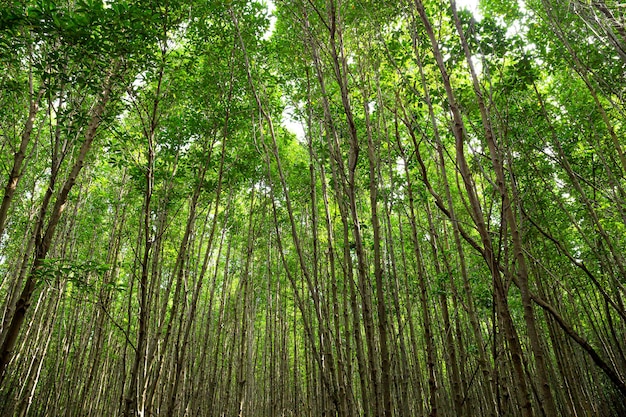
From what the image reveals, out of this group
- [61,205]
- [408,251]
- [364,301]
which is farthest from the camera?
[408,251]

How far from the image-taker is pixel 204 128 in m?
4.82

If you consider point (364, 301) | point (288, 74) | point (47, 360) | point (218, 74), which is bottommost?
point (364, 301)

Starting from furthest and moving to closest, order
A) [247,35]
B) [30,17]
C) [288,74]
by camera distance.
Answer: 1. [288,74]
2. [247,35]
3. [30,17]

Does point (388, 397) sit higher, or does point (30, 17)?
point (30, 17)

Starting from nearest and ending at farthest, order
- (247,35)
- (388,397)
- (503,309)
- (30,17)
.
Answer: (503,309)
(388,397)
(30,17)
(247,35)

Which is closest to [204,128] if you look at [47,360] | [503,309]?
[503,309]

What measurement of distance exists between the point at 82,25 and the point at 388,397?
313 cm

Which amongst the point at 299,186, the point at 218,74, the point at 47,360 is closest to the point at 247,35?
the point at 218,74

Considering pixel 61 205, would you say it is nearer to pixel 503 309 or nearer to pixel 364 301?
pixel 364 301

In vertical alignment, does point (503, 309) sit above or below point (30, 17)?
below

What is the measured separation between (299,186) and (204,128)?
258cm

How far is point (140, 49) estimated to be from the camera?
3107 mm

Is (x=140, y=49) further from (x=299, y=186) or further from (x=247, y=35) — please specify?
(x=299, y=186)

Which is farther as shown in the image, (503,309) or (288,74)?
(288,74)
